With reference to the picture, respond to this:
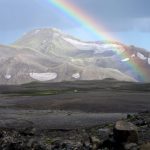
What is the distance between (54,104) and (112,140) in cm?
4345

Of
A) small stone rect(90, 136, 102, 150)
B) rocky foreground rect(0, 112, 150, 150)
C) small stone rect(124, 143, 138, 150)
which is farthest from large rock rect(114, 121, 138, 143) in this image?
small stone rect(90, 136, 102, 150)

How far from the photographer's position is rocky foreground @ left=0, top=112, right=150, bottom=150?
2403cm

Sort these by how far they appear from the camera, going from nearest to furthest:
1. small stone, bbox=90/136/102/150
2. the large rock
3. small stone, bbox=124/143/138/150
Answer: small stone, bbox=124/143/138/150
the large rock
small stone, bbox=90/136/102/150

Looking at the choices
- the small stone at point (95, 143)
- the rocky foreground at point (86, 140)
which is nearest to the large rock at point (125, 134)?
the rocky foreground at point (86, 140)

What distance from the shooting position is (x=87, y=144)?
26.0 meters

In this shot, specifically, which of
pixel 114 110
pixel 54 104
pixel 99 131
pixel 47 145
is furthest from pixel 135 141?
pixel 54 104

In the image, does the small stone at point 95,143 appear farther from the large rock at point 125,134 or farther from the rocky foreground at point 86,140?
the large rock at point 125,134

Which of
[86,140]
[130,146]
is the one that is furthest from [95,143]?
[86,140]

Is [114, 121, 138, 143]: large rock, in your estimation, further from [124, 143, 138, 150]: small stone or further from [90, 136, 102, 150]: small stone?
[90, 136, 102, 150]: small stone

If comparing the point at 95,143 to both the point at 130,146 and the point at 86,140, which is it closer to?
the point at 130,146

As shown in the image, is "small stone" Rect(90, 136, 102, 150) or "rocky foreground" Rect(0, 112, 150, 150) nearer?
"rocky foreground" Rect(0, 112, 150, 150)

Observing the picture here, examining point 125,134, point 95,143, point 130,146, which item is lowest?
point 95,143

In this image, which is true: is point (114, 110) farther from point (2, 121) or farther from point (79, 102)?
point (2, 121)

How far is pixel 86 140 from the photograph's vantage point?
29969 millimetres
